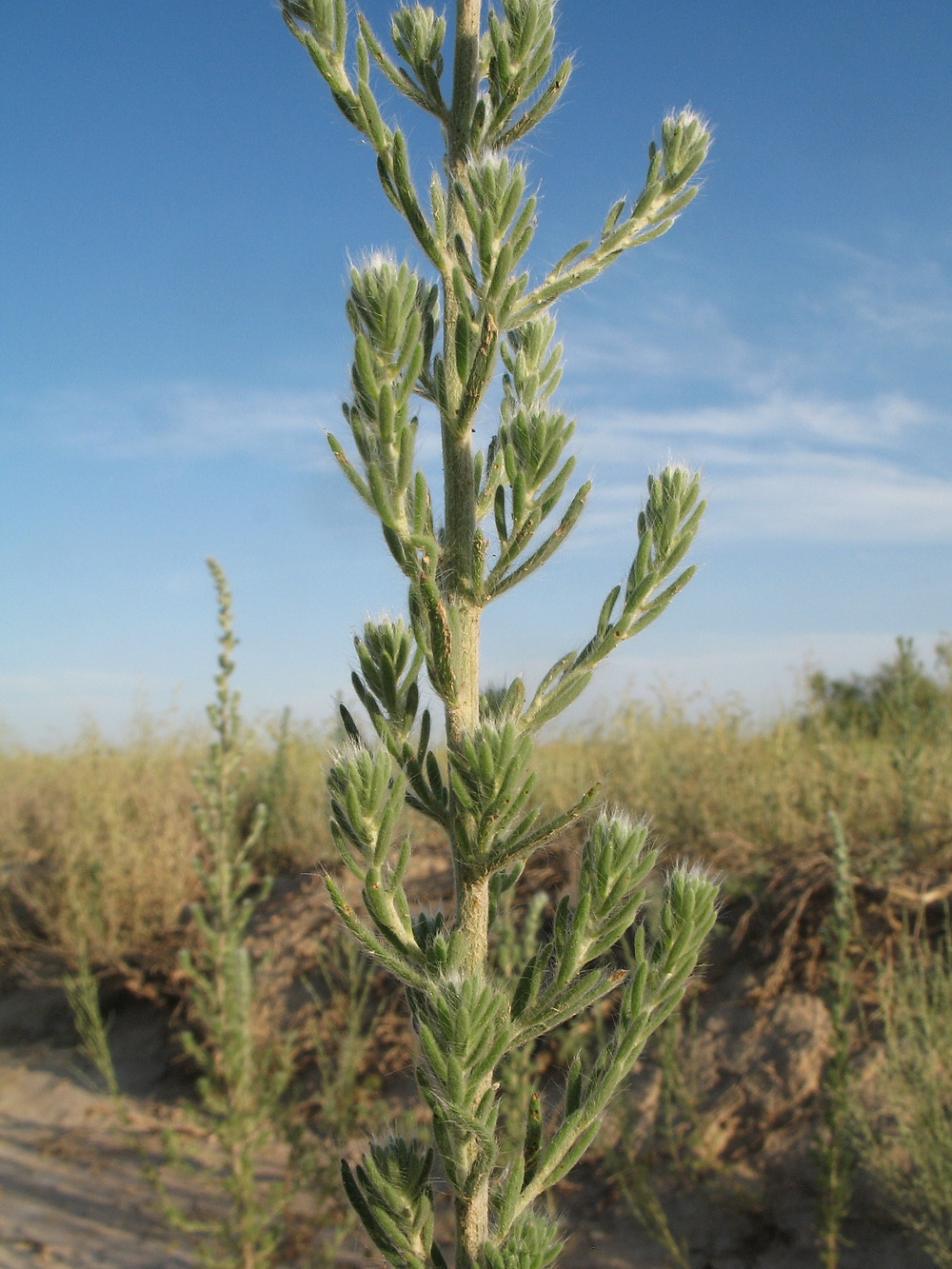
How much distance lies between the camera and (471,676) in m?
1.63

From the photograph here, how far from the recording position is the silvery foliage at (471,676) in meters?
1.45

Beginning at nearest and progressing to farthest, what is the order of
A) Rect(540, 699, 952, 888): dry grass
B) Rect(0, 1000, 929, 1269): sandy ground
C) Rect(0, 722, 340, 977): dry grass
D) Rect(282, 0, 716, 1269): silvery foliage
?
Rect(282, 0, 716, 1269): silvery foliage
Rect(0, 1000, 929, 1269): sandy ground
Rect(540, 699, 952, 888): dry grass
Rect(0, 722, 340, 977): dry grass

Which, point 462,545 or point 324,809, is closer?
point 462,545

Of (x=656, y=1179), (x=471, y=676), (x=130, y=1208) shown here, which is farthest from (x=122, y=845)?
(x=471, y=676)

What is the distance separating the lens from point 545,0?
1.71 metres

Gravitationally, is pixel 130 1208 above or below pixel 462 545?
below

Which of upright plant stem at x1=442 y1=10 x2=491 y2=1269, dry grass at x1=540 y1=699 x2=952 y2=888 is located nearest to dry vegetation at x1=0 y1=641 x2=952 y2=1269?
dry grass at x1=540 y1=699 x2=952 y2=888

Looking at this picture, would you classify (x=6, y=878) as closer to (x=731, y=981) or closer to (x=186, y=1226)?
(x=186, y=1226)

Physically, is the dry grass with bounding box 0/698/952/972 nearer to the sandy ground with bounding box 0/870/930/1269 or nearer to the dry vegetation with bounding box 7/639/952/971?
the dry vegetation with bounding box 7/639/952/971

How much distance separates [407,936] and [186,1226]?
360cm

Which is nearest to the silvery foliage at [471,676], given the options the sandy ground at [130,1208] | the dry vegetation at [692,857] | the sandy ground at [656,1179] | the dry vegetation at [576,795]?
the dry vegetation at [692,857]

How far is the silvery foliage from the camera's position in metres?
1.45

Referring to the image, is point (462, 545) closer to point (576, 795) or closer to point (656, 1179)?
point (656, 1179)

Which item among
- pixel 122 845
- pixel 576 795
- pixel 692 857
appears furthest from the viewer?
pixel 122 845
